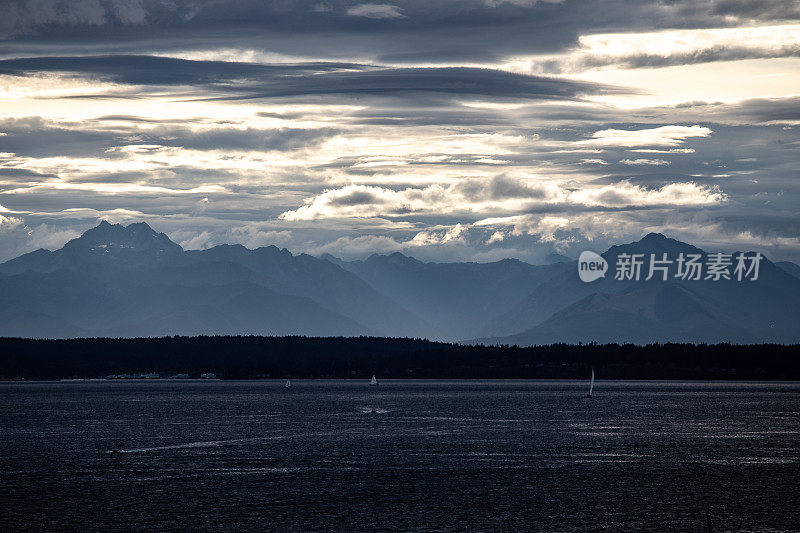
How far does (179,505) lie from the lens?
104m

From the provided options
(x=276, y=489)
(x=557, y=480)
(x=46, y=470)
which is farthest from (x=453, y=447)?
(x=46, y=470)

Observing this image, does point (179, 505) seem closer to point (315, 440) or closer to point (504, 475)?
point (504, 475)

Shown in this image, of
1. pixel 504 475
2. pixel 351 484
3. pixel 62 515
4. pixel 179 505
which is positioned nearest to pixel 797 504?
pixel 504 475

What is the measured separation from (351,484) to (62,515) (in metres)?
32.8

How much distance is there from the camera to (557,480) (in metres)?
122

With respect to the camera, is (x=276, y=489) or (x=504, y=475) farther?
(x=504, y=475)

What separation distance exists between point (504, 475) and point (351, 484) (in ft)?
62.2

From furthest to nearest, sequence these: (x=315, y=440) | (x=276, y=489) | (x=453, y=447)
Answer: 1. (x=315, y=440)
2. (x=453, y=447)
3. (x=276, y=489)

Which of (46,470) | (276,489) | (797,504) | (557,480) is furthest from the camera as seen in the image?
(46,470)

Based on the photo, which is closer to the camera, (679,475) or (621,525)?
(621,525)

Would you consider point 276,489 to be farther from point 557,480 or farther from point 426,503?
point 557,480

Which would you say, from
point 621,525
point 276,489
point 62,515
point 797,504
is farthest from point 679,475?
point 62,515

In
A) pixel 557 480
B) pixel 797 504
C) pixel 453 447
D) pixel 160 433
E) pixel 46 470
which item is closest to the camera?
pixel 797 504

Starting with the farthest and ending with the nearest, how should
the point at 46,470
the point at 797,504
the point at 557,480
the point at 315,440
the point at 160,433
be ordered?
the point at 160,433 → the point at 315,440 → the point at 46,470 → the point at 557,480 → the point at 797,504
